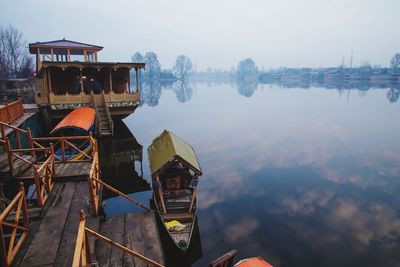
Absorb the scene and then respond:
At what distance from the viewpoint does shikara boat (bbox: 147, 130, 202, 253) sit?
10250 mm

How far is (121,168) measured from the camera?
20031 millimetres

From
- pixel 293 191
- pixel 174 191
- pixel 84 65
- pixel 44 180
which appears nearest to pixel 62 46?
pixel 84 65

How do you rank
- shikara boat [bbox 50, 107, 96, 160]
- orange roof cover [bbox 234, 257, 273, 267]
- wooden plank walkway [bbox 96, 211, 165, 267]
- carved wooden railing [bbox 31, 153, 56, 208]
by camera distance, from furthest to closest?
shikara boat [bbox 50, 107, 96, 160], carved wooden railing [bbox 31, 153, 56, 208], orange roof cover [bbox 234, 257, 273, 267], wooden plank walkway [bbox 96, 211, 165, 267]

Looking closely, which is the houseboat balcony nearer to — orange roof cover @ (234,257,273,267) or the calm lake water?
the calm lake water

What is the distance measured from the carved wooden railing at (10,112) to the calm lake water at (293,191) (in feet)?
24.5

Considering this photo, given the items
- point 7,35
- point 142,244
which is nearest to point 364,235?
point 142,244

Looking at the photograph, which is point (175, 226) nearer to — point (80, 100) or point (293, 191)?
point (293, 191)

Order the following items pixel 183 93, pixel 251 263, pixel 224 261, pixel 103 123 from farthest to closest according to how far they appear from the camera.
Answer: pixel 183 93
pixel 103 123
pixel 224 261
pixel 251 263

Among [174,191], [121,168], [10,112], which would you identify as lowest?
[121,168]

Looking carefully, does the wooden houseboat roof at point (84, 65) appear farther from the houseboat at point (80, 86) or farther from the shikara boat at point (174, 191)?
the shikara boat at point (174, 191)

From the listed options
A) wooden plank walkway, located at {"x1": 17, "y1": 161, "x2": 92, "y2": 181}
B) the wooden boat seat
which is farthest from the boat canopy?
wooden plank walkway, located at {"x1": 17, "y1": 161, "x2": 92, "y2": 181}

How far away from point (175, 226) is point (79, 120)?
13317mm

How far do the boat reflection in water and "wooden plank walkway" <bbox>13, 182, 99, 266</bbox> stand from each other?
4.49 meters

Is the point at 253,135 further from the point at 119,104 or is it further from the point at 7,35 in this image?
the point at 7,35
